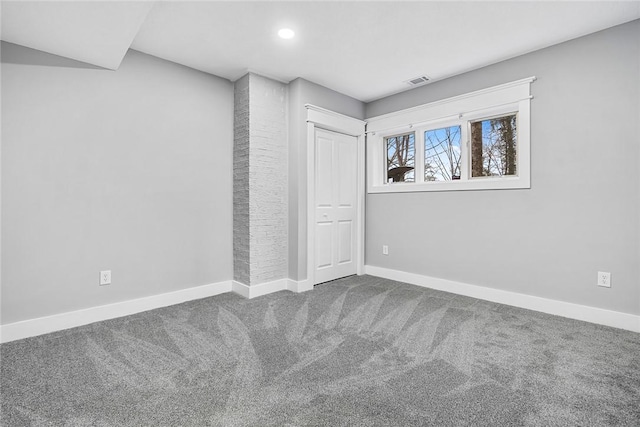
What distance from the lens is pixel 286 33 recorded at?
260 cm

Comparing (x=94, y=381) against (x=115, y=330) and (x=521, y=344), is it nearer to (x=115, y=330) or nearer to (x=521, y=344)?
(x=115, y=330)

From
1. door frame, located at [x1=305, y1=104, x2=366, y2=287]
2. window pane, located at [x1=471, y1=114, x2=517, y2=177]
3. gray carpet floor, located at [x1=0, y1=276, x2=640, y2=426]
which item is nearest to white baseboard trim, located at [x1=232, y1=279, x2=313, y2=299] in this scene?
door frame, located at [x1=305, y1=104, x2=366, y2=287]

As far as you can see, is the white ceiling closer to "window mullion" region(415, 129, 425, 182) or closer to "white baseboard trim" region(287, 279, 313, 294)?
"window mullion" region(415, 129, 425, 182)

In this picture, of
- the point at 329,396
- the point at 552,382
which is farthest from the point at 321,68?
the point at 552,382

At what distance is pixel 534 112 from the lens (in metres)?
2.93

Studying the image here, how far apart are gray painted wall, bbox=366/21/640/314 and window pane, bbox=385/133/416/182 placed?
70cm

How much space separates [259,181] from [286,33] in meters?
1.46

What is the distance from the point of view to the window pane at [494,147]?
127 inches

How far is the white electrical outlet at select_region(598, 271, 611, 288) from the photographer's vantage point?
2564 millimetres

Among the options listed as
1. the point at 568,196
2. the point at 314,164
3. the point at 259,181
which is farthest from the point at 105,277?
the point at 568,196

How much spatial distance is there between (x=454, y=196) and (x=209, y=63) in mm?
2981

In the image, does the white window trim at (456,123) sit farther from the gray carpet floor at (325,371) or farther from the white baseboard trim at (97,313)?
the white baseboard trim at (97,313)

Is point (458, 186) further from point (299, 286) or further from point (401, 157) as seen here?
point (299, 286)

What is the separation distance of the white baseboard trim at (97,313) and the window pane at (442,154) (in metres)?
2.88
